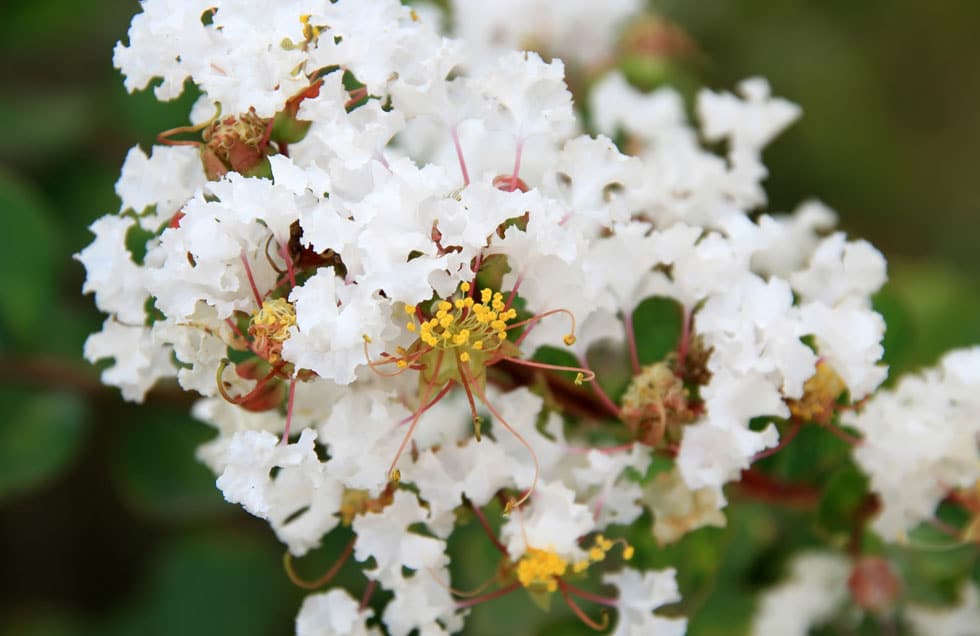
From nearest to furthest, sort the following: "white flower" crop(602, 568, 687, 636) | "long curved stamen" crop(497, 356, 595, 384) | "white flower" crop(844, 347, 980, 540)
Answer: "long curved stamen" crop(497, 356, 595, 384), "white flower" crop(602, 568, 687, 636), "white flower" crop(844, 347, 980, 540)

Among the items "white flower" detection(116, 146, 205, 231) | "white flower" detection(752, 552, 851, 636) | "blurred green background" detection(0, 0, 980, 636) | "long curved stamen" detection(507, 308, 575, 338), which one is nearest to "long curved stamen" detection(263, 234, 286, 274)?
"white flower" detection(116, 146, 205, 231)

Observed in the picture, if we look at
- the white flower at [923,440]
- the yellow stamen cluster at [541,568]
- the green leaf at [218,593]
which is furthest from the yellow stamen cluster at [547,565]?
the green leaf at [218,593]

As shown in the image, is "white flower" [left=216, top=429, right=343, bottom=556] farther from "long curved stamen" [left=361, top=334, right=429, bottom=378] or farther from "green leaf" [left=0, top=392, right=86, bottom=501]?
"green leaf" [left=0, top=392, right=86, bottom=501]

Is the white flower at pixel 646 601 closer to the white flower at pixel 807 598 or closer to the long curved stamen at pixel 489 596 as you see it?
the long curved stamen at pixel 489 596

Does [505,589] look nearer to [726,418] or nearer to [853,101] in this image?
[726,418]

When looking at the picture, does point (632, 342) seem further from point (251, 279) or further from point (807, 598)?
point (807, 598)

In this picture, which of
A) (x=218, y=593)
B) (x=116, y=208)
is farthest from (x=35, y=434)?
A: (x=218, y=593)

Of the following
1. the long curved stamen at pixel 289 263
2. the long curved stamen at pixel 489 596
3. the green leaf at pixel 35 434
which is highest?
the long curved stamen at pixel 289 263
